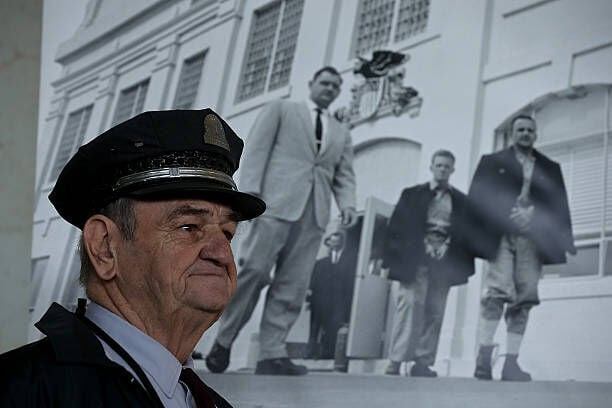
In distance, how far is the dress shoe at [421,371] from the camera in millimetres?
1982

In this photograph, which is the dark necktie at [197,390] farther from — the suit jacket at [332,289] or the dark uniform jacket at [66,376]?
the suit jacket at [332,289]

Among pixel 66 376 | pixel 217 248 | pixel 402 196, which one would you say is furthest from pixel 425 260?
pixel 66 376

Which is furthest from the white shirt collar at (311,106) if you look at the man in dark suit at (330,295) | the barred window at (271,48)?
the man in dark suit at (330,295)

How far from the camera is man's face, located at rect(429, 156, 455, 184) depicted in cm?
212

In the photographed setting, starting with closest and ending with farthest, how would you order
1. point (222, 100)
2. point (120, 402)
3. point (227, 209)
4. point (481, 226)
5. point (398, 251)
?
point (120, 402) → point (227, 209) → point (481, 226) → point (398, 251) → point (222, 100)

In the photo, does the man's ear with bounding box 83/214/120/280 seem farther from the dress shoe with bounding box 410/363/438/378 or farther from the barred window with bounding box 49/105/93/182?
the barred window with bounding box 49/105/93/182

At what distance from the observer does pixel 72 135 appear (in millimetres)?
3025

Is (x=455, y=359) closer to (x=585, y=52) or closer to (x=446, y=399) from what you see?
(x=446, y=399)

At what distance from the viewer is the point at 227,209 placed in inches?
46.4

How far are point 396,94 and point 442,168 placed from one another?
266 millimetres

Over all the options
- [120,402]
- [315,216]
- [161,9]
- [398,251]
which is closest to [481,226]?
[398,251]

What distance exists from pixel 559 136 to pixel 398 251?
1.62ft

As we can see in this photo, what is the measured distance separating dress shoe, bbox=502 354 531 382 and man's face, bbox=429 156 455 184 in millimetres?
466

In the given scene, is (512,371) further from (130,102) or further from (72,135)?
(72,135)
